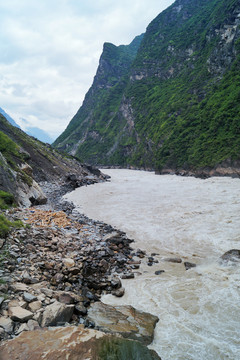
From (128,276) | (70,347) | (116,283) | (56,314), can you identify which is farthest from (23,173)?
(70,347)

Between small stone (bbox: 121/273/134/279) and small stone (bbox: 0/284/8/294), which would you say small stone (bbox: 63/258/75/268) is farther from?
small stone (bbox: 0/284/8/294)

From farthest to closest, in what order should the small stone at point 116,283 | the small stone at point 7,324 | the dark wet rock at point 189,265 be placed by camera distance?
the dark wet rock at point 189,265 < the small stone at point 116,283 < the small stone at point 7,324

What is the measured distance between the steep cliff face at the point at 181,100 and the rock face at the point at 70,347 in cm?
4505

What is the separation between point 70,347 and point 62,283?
3329mm

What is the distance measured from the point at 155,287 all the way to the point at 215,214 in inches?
409

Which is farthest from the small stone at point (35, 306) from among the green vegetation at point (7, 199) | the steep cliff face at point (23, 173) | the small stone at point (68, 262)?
the steep cliff face at point (23, 173)

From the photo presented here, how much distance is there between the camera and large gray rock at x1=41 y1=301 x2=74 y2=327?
184 inches

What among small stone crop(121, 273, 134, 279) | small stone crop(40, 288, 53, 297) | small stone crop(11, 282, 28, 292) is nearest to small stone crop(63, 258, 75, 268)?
small stone crop(40, 288, 53, 297)

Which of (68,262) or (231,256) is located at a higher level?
(68,262)

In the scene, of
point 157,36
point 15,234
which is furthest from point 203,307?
point 157,36

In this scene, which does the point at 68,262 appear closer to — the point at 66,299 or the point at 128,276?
the point at 66,299

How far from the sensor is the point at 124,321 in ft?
18.8

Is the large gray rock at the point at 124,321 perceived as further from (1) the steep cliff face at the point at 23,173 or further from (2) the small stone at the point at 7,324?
(1) the steep cliff face at the point at 23,173

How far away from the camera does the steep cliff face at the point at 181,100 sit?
181 feet
